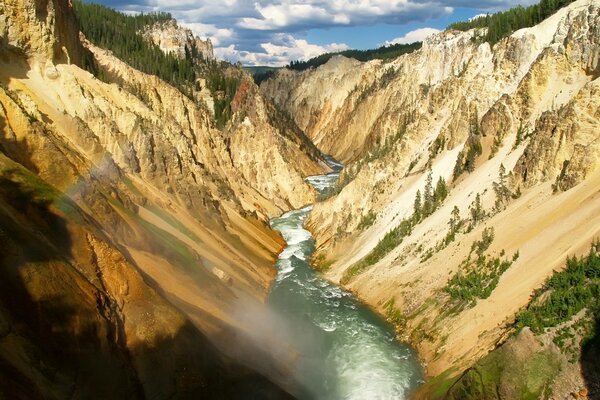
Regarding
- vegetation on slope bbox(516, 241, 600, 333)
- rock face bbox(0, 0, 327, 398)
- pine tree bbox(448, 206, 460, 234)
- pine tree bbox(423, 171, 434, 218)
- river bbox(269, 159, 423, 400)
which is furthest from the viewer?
pine tree bbox(423, 171, 434, 218)

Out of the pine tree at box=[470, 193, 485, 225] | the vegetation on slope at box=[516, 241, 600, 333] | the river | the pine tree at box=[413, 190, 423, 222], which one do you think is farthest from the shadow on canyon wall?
the pine tree at box=[413, 190, 423, 222]

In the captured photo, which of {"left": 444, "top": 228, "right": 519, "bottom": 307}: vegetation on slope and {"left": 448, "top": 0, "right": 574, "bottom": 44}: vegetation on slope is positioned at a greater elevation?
{"left": 448, "top": 0, "right": 574, "bottom": 44}: vegetation on slope

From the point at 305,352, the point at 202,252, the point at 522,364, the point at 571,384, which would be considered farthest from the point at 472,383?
the point at 202,252

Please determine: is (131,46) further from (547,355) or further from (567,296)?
(547,355)

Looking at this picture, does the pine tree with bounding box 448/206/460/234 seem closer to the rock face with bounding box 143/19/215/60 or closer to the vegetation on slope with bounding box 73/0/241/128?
the vegetation on slope with bounding box 73/0/241/128

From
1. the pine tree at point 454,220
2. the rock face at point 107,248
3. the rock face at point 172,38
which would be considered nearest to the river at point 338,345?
the rock face at point 107,248

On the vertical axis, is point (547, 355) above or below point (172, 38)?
below

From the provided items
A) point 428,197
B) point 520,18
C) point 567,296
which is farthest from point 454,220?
point 520,18
